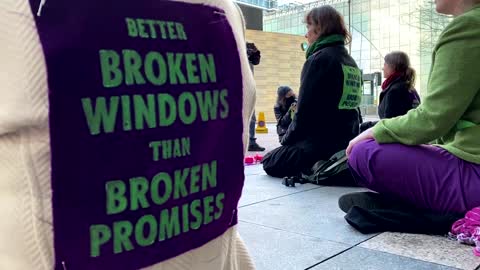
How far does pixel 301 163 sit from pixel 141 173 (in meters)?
3.07

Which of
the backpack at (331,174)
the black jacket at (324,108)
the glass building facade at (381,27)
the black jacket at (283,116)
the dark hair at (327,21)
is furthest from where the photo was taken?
the glass building facade at (381,27)

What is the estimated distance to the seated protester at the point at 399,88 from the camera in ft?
15.6

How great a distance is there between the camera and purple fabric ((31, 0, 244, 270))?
68cm

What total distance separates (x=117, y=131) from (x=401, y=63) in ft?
14.7

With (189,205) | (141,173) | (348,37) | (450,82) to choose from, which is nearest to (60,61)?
(141,173)

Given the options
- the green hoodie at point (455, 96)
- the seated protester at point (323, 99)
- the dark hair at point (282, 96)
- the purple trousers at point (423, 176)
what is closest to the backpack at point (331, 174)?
the seated protester at point (323, 99)

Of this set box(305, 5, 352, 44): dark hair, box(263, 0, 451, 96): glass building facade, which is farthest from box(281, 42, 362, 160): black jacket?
box(263, 0, 451, 96): glass building facade

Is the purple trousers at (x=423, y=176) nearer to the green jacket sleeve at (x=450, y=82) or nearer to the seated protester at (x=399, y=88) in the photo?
the green jacket sleeve at (x=450, y=82)

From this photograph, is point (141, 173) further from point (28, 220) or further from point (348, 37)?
point (348, 37)

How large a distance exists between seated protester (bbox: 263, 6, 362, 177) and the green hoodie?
1420 mm

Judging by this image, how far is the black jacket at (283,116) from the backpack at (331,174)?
7.25ft

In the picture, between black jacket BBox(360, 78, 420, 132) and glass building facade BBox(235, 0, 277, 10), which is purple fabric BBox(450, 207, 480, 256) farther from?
glass building facade BBox(235, 0, 277, 10)

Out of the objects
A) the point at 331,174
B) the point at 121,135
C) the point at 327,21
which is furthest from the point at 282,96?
the point at 121,135

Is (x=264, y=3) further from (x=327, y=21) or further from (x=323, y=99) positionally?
(x=323, y=99)
